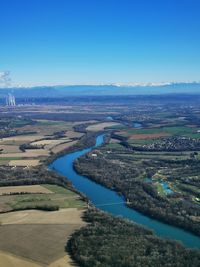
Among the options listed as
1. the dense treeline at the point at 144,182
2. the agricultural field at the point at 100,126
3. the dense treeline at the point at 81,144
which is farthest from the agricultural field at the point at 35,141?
the dense treeline at the point at 144,182

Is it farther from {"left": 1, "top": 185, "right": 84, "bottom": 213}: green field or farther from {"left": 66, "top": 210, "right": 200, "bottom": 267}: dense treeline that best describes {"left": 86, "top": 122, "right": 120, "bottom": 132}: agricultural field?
{"left": 66, "top": 210, "right": 200, "bottom": 267}: dense treeline

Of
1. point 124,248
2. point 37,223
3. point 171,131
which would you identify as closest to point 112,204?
point 37,223

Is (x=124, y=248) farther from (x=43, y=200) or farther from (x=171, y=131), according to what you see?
(x=171, y=131)

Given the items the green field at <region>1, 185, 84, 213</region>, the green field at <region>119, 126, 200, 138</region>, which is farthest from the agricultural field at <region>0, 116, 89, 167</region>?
the green field at <region>1, 185, 84, 213</region>

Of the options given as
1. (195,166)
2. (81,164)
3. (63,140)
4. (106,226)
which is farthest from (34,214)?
(63,140)

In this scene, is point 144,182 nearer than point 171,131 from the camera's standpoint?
Yes

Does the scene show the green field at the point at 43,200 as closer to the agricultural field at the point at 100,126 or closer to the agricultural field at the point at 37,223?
the agricultural field at the point at 37,223
